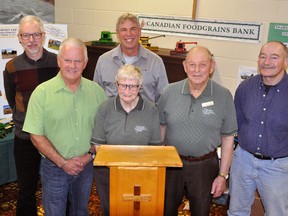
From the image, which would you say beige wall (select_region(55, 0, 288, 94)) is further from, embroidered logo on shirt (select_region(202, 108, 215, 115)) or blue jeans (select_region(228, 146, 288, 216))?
embroidered logo on shirt (select_region(202, 108, 215, 115))

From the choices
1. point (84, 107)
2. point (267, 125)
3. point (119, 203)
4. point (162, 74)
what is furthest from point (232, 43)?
point (119, 203)

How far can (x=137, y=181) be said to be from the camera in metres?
1.35

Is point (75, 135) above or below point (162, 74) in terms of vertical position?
below

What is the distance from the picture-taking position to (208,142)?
1.94 metres

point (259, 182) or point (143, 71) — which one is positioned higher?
point (143, 71)

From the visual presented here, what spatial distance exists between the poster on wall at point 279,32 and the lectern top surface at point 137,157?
2.17 m

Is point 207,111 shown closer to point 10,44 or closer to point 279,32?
point 279,32

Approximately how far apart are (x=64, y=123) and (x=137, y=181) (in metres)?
0.71

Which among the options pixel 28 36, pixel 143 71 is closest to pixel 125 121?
pixel 143 71

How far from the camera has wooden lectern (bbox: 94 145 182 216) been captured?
133cm

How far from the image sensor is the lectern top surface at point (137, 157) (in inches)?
51.5

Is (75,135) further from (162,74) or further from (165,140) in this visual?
(162,74)

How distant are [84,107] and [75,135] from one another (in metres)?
0.17

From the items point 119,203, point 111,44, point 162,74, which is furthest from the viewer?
point 111,44
